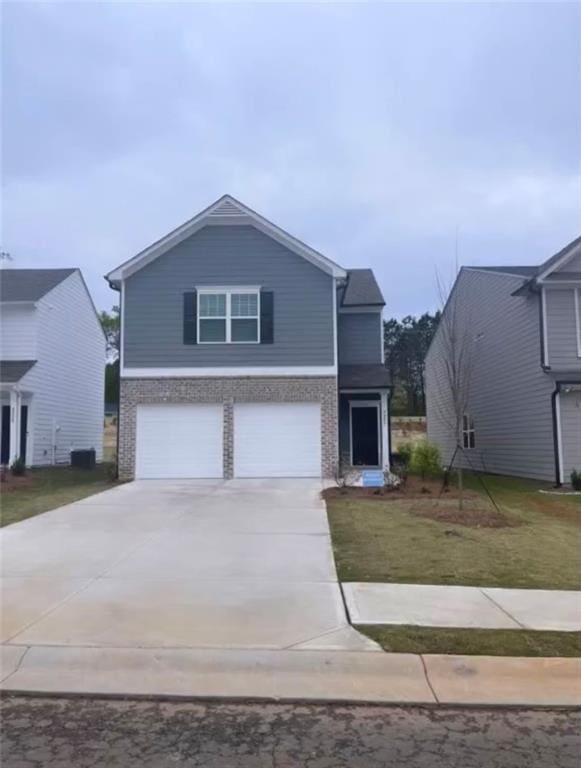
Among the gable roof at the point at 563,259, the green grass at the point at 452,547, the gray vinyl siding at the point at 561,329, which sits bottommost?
the green grass at the point at 452,547

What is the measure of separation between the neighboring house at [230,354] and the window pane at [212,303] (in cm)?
3

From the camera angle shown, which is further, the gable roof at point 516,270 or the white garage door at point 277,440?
the gable roof at point 516,270

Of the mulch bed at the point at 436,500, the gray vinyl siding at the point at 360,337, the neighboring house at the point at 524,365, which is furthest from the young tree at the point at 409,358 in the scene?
the mulch bed at the point at 436,500

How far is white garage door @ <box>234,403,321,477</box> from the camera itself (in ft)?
58.7

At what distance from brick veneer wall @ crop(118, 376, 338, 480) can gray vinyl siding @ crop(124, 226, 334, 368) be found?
54cm

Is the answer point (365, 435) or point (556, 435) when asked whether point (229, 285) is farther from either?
point (556, 435)

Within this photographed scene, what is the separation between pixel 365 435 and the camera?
20.3 meters

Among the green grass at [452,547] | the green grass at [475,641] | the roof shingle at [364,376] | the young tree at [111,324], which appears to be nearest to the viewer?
the green grass at [475,641]

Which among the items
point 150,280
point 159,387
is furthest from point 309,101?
point 159,387

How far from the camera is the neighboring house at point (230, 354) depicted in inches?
708

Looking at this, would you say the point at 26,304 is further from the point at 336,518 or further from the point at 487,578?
the point at 487,578

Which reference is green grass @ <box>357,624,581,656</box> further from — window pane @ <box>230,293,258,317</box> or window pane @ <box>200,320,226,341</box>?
window pane @ <box>230,293,258,317</box>

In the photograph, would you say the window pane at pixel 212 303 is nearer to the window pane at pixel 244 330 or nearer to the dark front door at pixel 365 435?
the window pane at pixel 244 330

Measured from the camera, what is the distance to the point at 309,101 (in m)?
13.5
